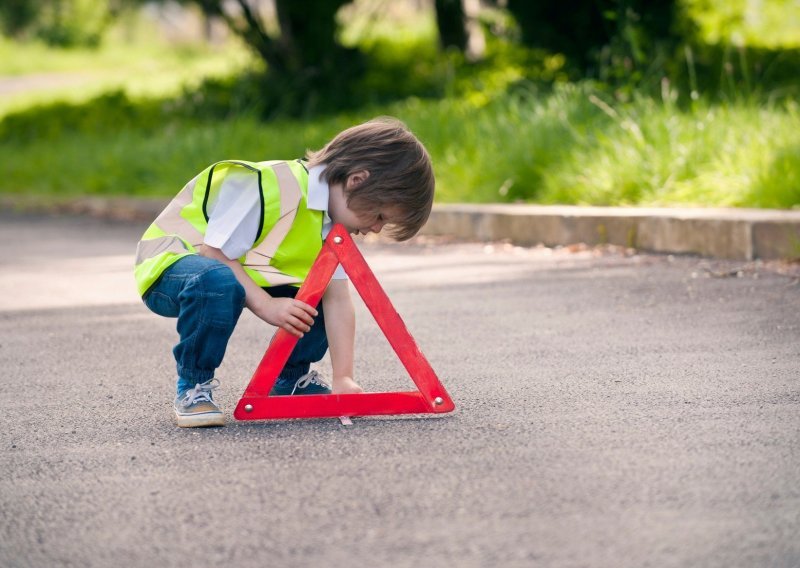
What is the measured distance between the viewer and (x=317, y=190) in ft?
12.2

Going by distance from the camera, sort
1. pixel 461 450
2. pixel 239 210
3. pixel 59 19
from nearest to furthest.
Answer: pixel 461 450 < pixel 239 210 < pixel 59 19

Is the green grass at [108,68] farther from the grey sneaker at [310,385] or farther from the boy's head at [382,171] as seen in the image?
the boy's head at [382,171]

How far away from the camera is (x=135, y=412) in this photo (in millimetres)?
4070

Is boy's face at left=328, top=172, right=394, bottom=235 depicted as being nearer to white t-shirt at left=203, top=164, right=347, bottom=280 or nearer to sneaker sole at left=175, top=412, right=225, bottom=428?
white t-shirt at left=203, top=164, right=347, bottom=280

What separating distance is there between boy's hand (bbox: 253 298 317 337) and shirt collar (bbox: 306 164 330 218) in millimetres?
281

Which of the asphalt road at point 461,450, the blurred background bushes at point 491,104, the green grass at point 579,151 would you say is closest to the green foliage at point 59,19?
the blurred background bushes at point 491,104

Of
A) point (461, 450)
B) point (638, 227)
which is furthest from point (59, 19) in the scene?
point (461, 450)

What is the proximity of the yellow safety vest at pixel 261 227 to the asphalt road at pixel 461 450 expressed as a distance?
459mm

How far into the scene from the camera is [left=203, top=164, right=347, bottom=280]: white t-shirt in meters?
3.68

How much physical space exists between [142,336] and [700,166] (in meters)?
4.29

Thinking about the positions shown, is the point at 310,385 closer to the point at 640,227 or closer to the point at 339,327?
the point at 339,327

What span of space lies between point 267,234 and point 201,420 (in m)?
0.57

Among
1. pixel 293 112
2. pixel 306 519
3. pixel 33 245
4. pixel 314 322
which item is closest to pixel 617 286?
pixel 314 322

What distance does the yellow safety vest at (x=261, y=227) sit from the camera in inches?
147
